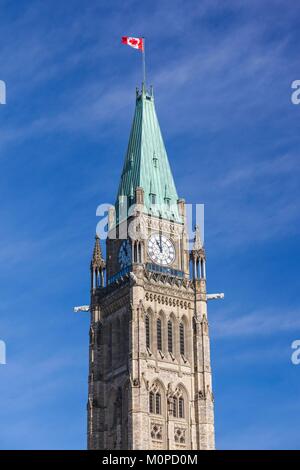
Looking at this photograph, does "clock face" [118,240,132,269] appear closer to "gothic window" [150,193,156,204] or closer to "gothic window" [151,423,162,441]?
"gothic window" [150,193,156,204]

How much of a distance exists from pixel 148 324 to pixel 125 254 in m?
9.54

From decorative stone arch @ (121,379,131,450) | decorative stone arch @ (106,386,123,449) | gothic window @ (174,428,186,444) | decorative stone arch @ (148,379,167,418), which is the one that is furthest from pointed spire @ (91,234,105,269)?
gothic window @ (174,428,186,444)

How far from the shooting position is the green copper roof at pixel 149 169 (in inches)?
5433

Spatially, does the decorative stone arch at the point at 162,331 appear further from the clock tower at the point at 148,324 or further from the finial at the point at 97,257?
the finial at the point at 97,257

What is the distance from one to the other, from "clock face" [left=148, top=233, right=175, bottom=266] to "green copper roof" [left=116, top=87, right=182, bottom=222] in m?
3.04

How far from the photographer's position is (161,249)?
135375 mm

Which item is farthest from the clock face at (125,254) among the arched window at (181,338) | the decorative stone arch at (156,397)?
the decorative stone arch at (156,397)

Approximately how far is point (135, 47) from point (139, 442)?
4765cm

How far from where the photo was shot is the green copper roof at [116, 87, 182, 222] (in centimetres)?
13800

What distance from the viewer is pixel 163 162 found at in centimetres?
14138
